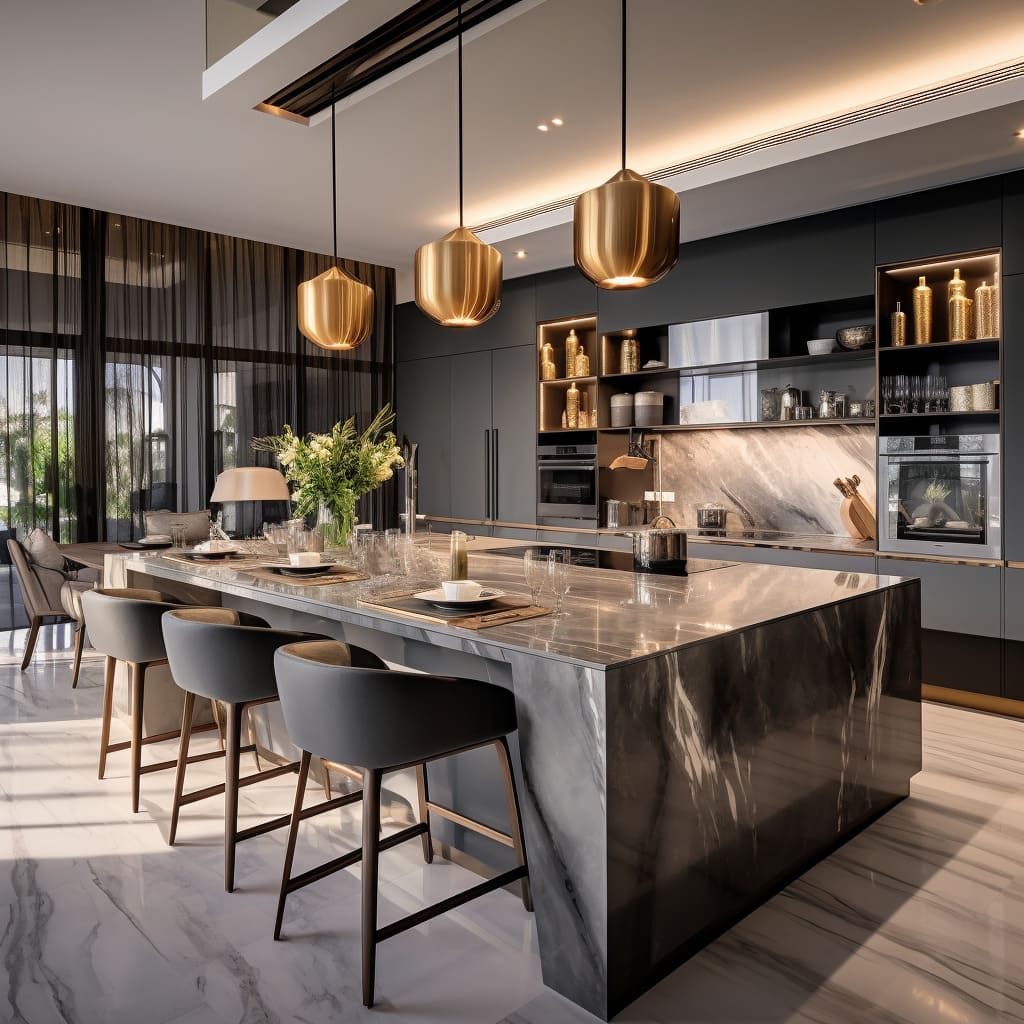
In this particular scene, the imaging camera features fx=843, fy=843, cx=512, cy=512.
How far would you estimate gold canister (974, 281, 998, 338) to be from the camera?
3.98m

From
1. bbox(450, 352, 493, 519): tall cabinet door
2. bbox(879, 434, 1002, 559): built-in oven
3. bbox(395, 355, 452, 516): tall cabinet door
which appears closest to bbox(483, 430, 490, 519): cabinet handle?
bbox(450, 352, 493, 519): tall cabinet door

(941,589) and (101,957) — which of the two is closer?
(101,957)

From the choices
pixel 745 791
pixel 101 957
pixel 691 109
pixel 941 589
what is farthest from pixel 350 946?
pixel 691 109

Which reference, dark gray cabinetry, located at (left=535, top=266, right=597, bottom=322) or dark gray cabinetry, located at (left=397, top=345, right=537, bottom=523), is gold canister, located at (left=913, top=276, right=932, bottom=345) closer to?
dark gray cabinetry, located at (left=535, top=266, right=597, bottom=322)

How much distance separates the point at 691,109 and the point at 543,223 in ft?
4.00

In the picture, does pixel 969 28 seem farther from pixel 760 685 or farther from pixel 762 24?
pixel 760 685

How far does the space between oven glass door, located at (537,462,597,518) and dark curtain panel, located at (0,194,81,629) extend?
3.19m

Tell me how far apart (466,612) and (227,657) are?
0.69 meters

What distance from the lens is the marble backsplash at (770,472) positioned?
4902 mm

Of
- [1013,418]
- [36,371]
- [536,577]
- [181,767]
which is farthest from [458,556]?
[36,371]

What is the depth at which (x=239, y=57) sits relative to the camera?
3.09 m

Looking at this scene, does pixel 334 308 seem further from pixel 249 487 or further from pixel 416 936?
pixel 416 936

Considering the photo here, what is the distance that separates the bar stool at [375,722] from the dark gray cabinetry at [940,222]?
343 cm

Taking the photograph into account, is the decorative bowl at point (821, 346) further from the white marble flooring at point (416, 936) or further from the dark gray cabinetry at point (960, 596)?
the white marble flooring at point (416, 936)
